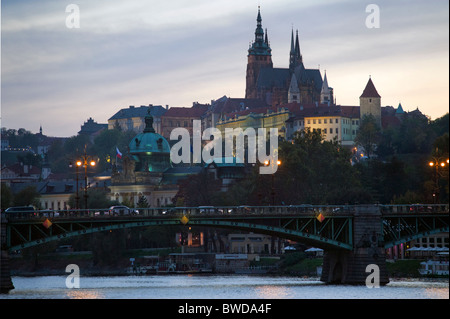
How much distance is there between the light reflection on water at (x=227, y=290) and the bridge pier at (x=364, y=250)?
240 centimetres

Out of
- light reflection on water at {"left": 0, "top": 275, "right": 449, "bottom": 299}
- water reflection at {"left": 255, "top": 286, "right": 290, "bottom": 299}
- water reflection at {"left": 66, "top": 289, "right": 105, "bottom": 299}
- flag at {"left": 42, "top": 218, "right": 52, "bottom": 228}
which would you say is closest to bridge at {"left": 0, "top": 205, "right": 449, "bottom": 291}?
flag at {"left": 42, "top": 218, "right": 52, "bottom": 228}

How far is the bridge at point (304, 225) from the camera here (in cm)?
13538

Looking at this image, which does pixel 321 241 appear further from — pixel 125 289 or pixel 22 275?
pixel 22 275

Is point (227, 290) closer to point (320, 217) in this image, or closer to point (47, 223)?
point (320, 217)

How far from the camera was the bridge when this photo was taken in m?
135

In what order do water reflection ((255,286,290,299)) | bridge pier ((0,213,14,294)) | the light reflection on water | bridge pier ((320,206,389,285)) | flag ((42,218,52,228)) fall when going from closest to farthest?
→ 1. the light reflection on water
2. water reflection ((255,286,290,299))
3. flag ((42,218,52,228))
4. bridge pier ((0,213,14,294))
5. bridge pier ((320,206,389,285))

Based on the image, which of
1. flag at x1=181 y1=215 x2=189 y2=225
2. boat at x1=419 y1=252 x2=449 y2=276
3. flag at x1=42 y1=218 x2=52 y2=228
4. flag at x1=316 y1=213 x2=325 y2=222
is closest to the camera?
flag at x1=42 y1=218 x2=52 y2=228

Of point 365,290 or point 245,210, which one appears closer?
point 365,290

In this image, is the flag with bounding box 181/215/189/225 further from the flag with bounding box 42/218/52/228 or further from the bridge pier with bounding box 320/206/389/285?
the bridge pier with bounding box 320/206/389/285

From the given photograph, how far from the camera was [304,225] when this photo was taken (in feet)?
460

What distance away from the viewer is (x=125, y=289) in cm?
14375

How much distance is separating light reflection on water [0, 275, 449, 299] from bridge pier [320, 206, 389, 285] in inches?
94.4
